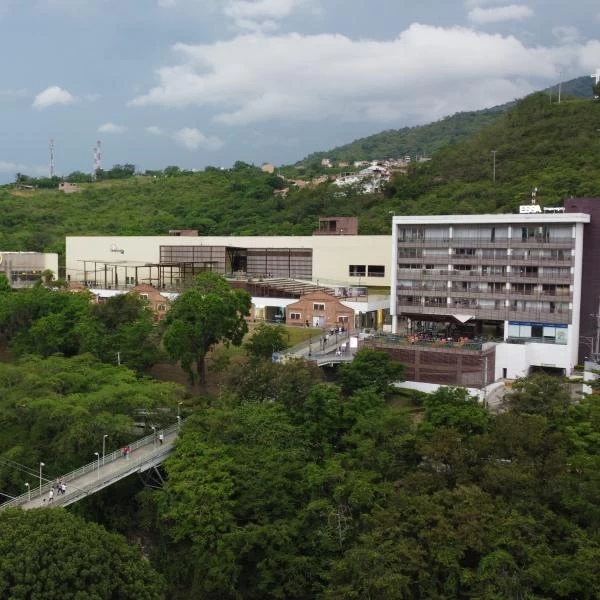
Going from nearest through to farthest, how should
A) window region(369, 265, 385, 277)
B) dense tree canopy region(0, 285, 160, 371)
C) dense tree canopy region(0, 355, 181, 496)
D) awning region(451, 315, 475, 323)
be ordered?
dense tree canopy region(0, 355, 181, 496)
dense tree canopy region(0, 285, 160, 371)
awning region(451, 315, 475, 323)
window region(369, 265, 385, 277)

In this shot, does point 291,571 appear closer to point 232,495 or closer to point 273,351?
point 232,495

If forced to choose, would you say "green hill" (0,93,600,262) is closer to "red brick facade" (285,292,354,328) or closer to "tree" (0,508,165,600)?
"red brick facade" (285,292,354,328)

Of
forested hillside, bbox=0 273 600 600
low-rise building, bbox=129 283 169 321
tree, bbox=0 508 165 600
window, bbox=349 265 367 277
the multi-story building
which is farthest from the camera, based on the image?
window, bbox=349 265 367 277

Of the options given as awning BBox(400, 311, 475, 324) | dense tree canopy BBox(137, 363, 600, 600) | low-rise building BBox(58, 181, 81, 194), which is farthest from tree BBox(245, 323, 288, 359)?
low-rise building BBox(58, 181, 81, 194)

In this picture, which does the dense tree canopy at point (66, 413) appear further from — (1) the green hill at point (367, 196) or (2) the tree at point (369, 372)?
(1) the green hill at point (367, 196)

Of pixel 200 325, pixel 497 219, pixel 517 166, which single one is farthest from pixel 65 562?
pixel 517 166

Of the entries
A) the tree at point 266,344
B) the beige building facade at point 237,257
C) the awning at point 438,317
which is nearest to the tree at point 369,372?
the tree at point 266,344
